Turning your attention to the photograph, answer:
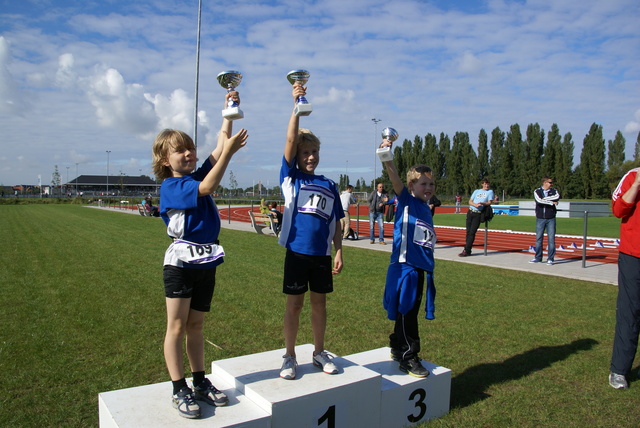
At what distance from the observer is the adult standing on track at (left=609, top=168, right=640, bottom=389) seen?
3771mm

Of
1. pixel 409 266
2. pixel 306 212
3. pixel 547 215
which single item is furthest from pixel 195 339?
pixel 547 215

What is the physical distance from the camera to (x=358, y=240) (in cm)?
1539

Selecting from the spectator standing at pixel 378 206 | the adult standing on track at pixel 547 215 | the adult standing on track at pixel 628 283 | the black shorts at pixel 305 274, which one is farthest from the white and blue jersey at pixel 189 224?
the spectator standing at pixel 378 206

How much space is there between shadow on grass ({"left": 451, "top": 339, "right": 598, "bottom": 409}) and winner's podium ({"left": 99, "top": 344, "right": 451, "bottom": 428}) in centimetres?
33

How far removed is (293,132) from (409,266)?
1379 mm

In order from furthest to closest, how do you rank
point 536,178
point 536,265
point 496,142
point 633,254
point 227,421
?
point 496,142
point 536,178
point 536,265
point 633,254
point 227,421

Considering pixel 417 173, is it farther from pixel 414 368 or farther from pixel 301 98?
pixel 414 368

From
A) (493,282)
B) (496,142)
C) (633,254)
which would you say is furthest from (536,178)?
(633,254)

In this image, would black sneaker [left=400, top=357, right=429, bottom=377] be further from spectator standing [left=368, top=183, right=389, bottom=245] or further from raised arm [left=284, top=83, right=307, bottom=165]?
spectator standing [left=368, top=183, right=389, bottom=245]

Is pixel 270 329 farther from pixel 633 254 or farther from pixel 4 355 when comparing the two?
pixel 633 254

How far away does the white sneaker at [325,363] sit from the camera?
3.09 m

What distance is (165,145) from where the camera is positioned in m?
2.82

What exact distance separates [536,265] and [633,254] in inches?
257

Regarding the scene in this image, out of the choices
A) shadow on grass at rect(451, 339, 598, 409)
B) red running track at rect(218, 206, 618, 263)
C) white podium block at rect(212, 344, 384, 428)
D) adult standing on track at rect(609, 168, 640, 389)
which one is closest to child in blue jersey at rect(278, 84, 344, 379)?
white podium block at rect(212, 344, 384, 428)
